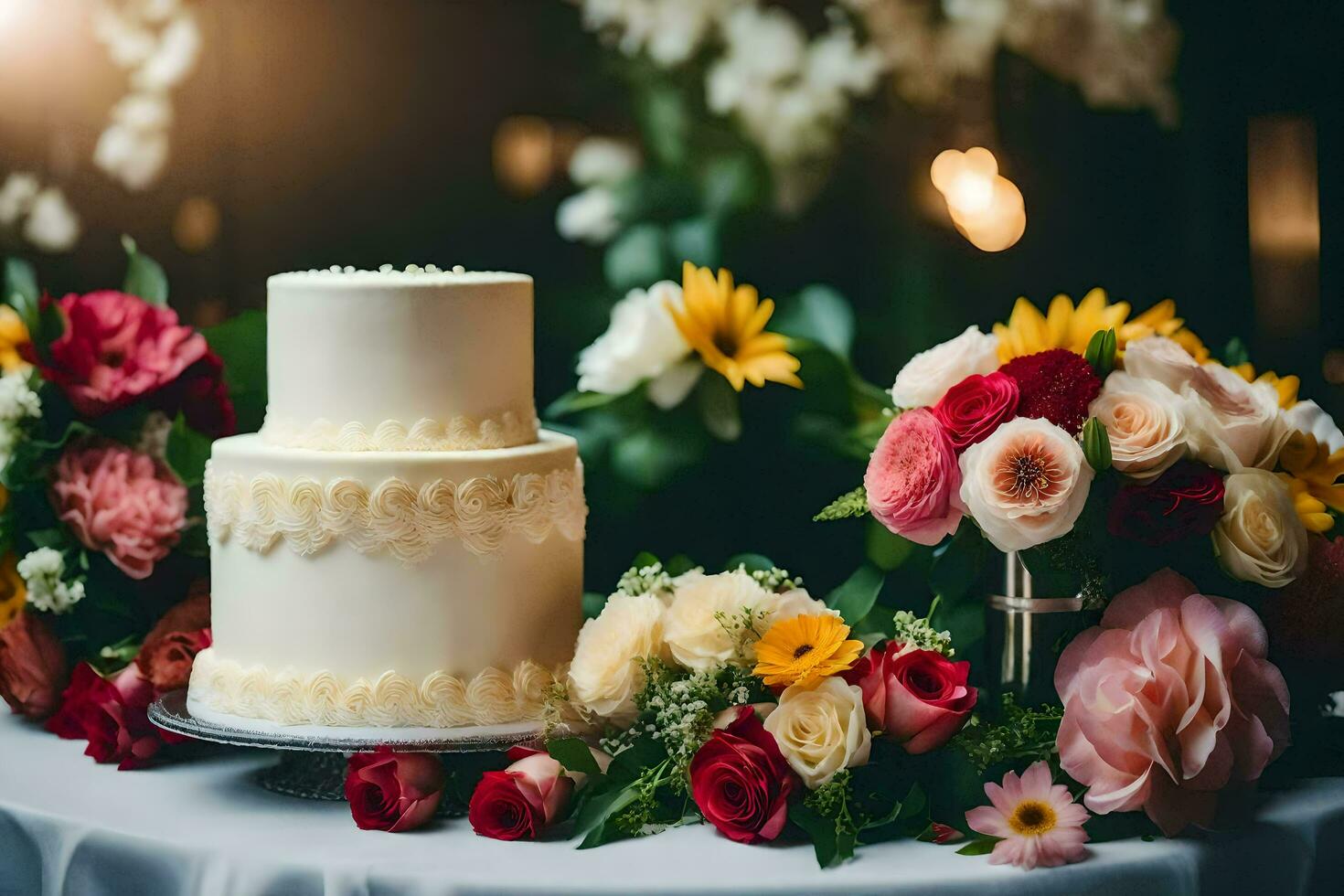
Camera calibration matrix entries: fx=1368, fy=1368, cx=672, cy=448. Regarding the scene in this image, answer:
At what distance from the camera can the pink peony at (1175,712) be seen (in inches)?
61.7

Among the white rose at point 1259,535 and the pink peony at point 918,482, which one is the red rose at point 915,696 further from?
the white rose at point 1259,535

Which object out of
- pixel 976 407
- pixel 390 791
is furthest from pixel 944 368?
pixel 390 791

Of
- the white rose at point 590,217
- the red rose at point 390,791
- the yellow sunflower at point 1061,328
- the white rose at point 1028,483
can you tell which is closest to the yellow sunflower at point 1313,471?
the yellow sunflower at point 1061,328

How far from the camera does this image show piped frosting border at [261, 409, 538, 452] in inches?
73.7

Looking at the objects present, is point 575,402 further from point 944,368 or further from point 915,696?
point 915,696

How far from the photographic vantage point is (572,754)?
1724 mm

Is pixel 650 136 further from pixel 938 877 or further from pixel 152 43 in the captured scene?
pixel 938 877

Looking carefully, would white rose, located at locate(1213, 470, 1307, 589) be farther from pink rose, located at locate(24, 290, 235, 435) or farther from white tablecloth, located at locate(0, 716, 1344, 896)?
pink rose, located at locate(24, 290, 235, 435)

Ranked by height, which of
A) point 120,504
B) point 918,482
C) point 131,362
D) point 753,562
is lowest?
point 753,562

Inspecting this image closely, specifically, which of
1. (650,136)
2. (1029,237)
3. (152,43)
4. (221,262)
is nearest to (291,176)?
(221,262)

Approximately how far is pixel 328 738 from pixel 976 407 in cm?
93

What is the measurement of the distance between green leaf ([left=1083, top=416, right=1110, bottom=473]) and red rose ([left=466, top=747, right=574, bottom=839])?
30.5 inches

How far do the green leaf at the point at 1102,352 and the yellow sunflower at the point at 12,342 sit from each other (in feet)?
5.60

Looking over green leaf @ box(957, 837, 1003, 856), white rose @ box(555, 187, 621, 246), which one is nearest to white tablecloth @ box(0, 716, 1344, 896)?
green leaf @ box(957, 837, 1003, 856)
